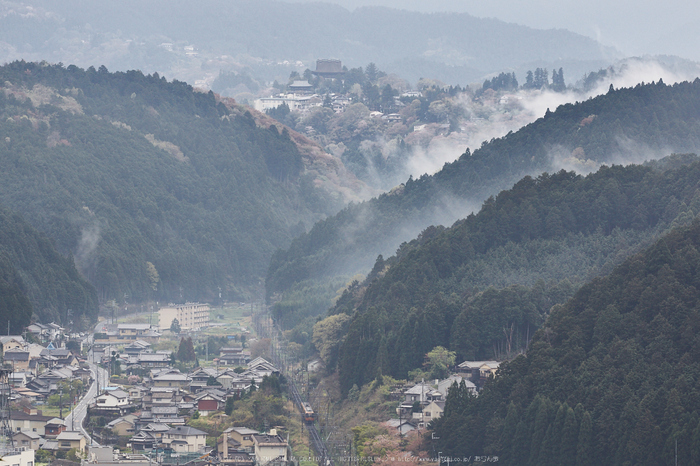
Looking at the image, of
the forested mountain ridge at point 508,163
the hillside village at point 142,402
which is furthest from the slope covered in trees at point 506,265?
the forested mountain ridge at point 508,163

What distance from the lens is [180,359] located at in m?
88.8

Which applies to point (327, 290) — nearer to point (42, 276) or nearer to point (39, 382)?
point (42, 276)

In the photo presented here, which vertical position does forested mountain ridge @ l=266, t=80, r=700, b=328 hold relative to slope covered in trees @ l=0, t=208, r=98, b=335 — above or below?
above

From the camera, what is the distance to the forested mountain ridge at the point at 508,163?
365 feet

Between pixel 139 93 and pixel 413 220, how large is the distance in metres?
52.9

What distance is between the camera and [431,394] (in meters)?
62.5

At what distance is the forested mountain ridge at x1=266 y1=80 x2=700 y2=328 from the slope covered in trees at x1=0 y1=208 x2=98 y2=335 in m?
17.8

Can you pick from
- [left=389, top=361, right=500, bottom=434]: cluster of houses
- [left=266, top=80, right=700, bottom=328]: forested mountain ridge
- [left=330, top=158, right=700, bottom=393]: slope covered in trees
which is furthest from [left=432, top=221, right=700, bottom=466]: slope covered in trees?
[left=266, top=80, right=700, bottom=328]: forested mountain ridge

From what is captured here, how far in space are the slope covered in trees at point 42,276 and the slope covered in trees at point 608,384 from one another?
39.6 m

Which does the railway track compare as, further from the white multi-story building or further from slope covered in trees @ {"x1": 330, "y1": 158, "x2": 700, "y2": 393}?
the white multi-story building

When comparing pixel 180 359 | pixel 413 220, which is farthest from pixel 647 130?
pixel 180 359

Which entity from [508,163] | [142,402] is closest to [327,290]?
[508,163]

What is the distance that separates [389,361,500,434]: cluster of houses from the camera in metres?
60.3

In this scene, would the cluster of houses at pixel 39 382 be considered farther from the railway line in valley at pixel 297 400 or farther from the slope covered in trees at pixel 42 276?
the railway line in valley at pixel 297 400
